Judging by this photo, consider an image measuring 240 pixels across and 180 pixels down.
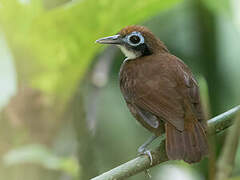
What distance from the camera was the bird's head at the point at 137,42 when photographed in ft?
12.5

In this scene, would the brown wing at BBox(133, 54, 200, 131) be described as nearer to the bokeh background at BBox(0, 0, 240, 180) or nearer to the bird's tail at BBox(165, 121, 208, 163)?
the bird's tail at BBox(165, 121, 208, 163)

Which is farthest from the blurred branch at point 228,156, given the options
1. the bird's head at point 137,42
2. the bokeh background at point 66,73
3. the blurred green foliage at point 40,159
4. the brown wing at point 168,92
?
the bird's head at point 137,42

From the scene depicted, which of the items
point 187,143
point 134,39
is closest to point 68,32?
point 134,39

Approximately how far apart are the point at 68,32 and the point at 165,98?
86 cm

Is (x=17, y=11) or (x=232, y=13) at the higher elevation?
(x=17, y=11)

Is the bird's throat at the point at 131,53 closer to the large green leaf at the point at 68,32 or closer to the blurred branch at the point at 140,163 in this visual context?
the large green leaf at the point at 68,32

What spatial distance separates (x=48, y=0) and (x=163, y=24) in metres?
1.50

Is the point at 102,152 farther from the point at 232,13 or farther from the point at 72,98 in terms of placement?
the point at 232,13

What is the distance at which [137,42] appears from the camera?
151 inches

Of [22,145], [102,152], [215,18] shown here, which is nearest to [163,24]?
[215,18]

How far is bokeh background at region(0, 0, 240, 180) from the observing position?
310 cm

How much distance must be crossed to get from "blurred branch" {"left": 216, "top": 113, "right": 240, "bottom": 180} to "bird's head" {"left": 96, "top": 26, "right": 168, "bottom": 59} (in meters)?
2.34

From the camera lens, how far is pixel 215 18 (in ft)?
14.5

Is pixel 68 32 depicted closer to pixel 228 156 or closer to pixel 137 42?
pixel 137 42
